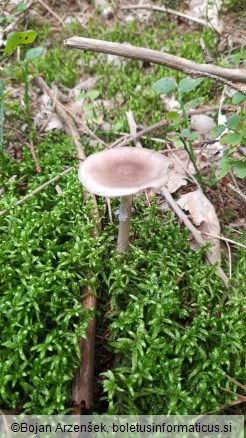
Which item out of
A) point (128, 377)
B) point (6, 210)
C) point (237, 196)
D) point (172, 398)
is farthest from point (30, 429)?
point (237, 196)

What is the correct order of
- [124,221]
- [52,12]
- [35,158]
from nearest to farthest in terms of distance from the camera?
[124,221], [35,158], [52,12]

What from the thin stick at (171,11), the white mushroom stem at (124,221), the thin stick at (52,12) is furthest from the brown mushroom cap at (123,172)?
the thin stick at (52,12)

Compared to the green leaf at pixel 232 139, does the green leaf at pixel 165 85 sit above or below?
above

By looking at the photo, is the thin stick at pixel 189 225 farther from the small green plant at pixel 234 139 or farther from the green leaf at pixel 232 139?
the green leaf at pixel 232 139

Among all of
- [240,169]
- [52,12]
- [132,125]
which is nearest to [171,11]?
[52,12]

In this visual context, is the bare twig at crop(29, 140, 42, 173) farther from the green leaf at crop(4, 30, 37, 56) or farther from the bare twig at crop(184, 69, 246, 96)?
the bare twig at crop(184, 69, 246, 96)

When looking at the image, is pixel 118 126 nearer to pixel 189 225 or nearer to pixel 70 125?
pixel 70 125
